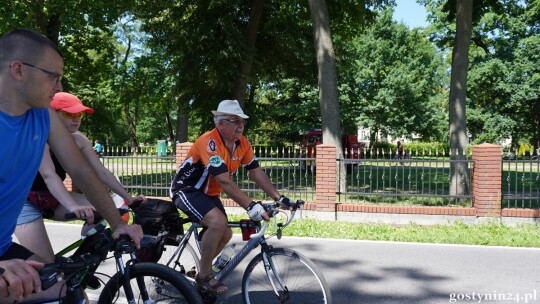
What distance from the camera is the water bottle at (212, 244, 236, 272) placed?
445 centimetres

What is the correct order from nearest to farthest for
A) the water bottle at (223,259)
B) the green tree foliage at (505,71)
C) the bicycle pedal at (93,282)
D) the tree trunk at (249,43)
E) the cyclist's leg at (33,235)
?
1. the bicycle pedal at (93,282)
2. the cyclist's leg at (33,235)
3. the water bottle at (223,259)
4. the tree trunk at (249,43)
5. the green tree foliage at (505,71)

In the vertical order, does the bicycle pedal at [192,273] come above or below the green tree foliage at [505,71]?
below

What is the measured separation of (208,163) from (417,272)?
11.6ft

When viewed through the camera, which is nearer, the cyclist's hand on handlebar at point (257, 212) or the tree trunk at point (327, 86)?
the cyclist's hand on handlebar at point (257, 212)

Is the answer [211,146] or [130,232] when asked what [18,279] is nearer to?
[130,232]

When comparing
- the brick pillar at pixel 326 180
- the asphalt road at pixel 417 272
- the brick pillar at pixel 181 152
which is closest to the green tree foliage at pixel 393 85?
the brick pillar at pixel 181 152

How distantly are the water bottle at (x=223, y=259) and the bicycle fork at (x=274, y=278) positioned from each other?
41 cm

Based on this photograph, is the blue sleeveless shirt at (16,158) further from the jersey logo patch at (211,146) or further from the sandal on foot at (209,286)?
the sandal on foot at (209,286)

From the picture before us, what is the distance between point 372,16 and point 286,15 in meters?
3.58

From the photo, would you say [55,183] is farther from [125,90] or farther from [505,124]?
[505,124]

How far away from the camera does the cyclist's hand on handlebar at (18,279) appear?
173 centimetres

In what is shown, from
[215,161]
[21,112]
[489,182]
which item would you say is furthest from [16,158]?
[489,182]

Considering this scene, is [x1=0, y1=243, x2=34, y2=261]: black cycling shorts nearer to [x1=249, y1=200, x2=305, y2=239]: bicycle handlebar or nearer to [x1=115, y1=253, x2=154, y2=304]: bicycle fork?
[x1=115, y1=253, x2=154, y2=304]: bicycle fork

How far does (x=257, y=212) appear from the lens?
4008 millimetres
